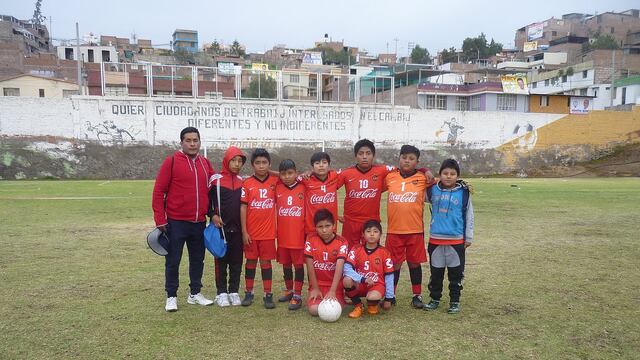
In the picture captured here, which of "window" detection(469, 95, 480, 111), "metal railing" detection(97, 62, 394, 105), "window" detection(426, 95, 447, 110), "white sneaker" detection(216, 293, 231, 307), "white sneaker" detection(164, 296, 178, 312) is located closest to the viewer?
"white sneaker" detection(164, 296, 178, 312)

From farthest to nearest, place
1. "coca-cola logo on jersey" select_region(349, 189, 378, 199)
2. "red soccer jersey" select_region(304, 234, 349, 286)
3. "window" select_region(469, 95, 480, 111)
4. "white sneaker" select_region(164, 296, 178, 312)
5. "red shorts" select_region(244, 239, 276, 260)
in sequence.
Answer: "window" select_region(469, 95, 480, 111)
"coca-cola logo on jersey" select_region(349, 189, 378, 199)
"red shorts" select_region(244, 239, 276, 260)
"red soccer jersey" select_region(304, 234, 349, 286)
"white sneaker" select_region(164, 296, 178, 312)

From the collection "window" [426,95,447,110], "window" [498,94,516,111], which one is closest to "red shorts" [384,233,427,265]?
"window" [426,95,447,110]

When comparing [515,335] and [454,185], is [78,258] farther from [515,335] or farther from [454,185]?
[515,335]

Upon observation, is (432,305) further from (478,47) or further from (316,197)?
(478,47)

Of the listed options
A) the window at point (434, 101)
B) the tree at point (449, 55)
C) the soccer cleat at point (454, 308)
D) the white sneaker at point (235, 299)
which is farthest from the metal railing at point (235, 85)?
the tree at point (449, 55)

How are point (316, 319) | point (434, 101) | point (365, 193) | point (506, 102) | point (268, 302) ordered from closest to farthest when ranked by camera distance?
point (316, 319) < point (268, 302) < point (365, 193) < point (506, 102) < point (434, 101)

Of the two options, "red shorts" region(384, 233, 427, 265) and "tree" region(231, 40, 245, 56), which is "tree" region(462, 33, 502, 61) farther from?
"red shorts" region(384, 233, 427, 265)

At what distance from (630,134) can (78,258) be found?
36.7 metres

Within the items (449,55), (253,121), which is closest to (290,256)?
(253,121)

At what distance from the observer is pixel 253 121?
26953 millimetres

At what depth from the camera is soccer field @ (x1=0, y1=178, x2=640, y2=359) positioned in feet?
11.8

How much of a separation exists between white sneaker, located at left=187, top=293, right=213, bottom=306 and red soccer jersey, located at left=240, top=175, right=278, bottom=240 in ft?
2.50

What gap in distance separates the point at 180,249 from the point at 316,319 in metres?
1.47

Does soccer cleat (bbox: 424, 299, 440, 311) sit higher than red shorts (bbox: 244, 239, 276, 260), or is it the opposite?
red shorts (bbox: 244, 239, 276, 260)
